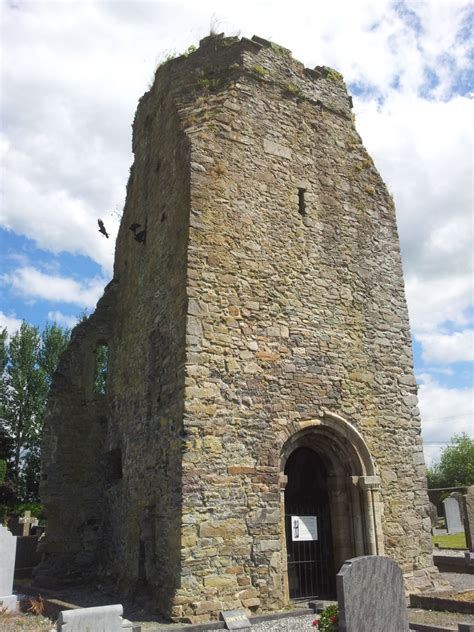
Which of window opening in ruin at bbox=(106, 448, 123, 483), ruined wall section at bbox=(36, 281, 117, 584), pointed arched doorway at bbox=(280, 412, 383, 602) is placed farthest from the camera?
window opening in ruin at bbox=(106, 448, 123, 483)

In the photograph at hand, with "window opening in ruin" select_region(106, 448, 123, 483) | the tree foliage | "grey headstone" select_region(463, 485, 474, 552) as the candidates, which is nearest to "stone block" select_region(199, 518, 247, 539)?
"window opening in ruin" select_region(106, 448, 123, 483)

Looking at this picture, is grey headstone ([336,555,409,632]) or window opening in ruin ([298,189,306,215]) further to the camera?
window opening in ruin ([298,189,306,215])

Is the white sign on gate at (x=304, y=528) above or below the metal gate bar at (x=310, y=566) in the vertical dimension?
above

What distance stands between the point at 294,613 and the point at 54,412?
293 inches

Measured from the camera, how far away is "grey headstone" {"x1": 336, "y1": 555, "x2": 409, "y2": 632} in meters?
5.80

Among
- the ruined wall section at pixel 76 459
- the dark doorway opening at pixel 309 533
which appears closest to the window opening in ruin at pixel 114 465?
the ruined wall section at pixel 76 459

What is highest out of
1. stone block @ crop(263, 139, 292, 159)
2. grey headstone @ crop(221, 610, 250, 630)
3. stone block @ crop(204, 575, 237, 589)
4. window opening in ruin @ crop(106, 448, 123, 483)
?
stone block @ crop(263, 139, 292, 159)

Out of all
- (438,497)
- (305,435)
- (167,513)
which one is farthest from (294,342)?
(438,497)

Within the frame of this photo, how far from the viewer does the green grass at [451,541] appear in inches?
627

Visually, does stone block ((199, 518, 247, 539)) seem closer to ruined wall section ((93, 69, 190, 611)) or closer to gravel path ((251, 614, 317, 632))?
ruined wall section ((93, 69, 190, 611))

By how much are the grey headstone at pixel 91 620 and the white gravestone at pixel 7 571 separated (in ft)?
15.1

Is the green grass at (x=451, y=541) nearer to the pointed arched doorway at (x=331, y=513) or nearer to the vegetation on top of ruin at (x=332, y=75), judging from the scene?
the pointed arched doorway at (x=331, y=513)

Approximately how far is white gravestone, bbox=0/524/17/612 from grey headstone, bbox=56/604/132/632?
Answer: 4.61 meters

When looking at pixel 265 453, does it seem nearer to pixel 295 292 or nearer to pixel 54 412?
pixel 295 292
